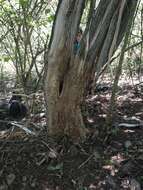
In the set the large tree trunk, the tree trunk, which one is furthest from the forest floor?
the large tree trunk

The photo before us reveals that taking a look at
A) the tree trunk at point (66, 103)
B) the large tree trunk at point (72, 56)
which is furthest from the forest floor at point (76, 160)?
the large tree trunk at point (72, 56)

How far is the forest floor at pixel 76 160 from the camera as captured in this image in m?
3.61

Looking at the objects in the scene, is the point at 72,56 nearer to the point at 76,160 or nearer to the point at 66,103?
the point at 66,103

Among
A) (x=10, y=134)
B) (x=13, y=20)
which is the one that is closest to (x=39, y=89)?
(x=13, y=20)

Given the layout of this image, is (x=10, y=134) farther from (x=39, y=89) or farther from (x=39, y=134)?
(x=39, y=89)

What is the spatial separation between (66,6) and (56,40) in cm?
33

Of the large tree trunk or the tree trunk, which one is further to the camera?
the tree trunk

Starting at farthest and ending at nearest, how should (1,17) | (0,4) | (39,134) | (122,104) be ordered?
(1,17)
(0,4)
(122,104)
(39,134)

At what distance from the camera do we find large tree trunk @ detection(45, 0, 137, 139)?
367cm

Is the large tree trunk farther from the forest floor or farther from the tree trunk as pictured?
the forest floor

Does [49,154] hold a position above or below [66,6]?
below

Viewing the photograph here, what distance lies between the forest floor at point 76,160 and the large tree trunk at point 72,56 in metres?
0.23

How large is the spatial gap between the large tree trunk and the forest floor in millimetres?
233

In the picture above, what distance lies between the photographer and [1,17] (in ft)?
20.2
